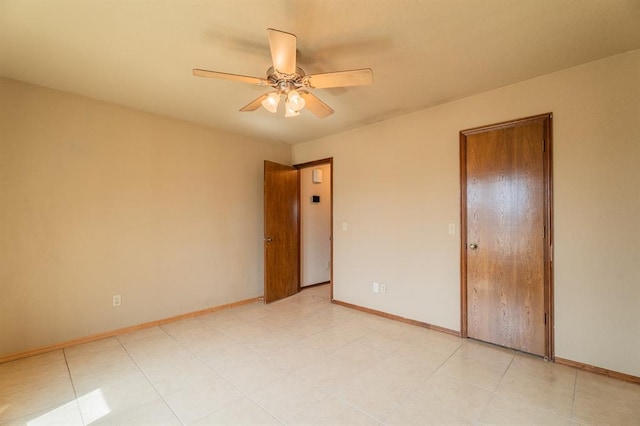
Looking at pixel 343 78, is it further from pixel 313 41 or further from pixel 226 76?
pixel 226 76

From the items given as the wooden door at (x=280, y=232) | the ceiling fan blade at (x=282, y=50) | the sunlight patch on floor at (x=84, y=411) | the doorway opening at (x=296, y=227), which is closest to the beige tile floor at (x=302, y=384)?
the sunlight patch on floor at (x=84, y=411)

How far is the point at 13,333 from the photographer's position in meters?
2.45

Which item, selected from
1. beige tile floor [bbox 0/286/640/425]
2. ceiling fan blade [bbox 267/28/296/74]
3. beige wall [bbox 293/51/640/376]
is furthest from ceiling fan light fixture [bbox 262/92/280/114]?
beige tile floor [bbox 0/286/640/425]

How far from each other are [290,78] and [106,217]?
2.50 metres

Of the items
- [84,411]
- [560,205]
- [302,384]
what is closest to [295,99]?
[302,384]

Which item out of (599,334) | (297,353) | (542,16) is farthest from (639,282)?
(297,353)

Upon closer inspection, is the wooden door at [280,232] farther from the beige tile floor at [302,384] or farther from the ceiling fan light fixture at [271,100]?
the ceiling fan light fixture at [271,100]

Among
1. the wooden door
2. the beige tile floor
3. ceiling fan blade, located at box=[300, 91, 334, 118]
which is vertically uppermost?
ceiling fan blade, located at box=[300, 91, 334, 118]

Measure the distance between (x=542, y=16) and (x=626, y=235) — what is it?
68.2 inches

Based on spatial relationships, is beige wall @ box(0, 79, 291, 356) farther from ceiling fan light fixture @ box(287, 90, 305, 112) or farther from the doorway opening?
ceiling fan light fixture @ box(287, 90, 305, 112)

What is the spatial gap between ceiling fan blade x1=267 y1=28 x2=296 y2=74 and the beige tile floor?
2.20m

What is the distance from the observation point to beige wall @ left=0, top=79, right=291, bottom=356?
2.50 meters

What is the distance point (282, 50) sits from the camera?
164 cm

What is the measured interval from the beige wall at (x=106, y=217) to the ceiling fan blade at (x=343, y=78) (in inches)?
92.8
